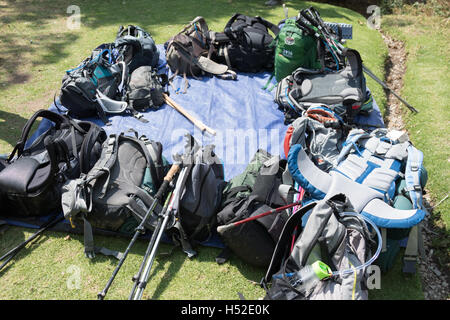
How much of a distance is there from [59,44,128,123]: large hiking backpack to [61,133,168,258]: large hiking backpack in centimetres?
174

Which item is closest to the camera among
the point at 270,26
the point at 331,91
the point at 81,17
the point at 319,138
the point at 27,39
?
the point at 319,138

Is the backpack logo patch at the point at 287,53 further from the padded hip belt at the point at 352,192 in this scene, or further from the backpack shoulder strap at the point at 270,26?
the padded hip belt at the point at 352,192

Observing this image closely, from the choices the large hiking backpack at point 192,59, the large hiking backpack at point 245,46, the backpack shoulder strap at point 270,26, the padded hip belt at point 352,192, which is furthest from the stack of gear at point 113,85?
the padded hip belt at point 352,192

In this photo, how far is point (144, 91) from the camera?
5652 millimetres

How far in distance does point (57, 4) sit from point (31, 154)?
27.7 feet

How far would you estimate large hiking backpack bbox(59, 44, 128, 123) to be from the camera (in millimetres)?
5254

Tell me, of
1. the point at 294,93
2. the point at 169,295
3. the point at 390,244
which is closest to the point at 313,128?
the point at 294,93

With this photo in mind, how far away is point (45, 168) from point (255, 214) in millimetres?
2368

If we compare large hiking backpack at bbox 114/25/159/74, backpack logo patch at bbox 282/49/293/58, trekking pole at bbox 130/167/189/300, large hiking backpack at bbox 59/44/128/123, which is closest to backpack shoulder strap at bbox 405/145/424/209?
trekking pole at bbox 130/167/189/300

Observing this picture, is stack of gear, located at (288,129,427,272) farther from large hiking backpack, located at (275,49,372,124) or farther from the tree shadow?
the tree shadow

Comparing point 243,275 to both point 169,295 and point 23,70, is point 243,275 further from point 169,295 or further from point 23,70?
point 23,70

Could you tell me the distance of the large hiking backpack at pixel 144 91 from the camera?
5637 mm

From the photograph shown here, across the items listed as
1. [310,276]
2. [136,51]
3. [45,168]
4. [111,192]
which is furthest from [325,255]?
[136,51]

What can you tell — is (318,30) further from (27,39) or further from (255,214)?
(27,39)
